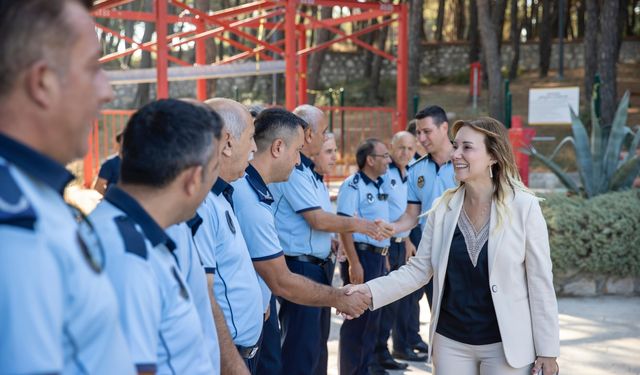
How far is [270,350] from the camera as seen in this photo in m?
3.94

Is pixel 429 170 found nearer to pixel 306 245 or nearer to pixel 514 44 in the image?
pixel 306 245

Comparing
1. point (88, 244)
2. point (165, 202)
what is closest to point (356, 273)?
point (165, 202)

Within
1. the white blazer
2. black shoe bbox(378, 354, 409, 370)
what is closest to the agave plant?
black shoe bbox(378, 354, 409, 370)

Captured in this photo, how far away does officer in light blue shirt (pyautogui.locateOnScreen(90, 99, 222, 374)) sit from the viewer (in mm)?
1810

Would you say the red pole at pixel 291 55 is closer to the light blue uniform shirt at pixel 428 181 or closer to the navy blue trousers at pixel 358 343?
the light blue uniform shirt at pixel 428 181

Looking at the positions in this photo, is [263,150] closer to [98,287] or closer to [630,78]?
[98,287]

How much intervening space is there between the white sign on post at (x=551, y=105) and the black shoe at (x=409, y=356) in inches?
326

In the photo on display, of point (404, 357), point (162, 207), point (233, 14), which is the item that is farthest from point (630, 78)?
point (162, 207)

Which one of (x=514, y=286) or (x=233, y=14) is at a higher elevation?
(x=233, y=14)

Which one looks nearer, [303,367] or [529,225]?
[529,225]

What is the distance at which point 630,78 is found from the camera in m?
31.6

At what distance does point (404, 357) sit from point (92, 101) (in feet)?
17.6

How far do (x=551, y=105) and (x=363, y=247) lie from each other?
28.8 feet

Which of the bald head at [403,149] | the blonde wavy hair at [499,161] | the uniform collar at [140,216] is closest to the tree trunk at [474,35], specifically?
the bald head at [403,149]
